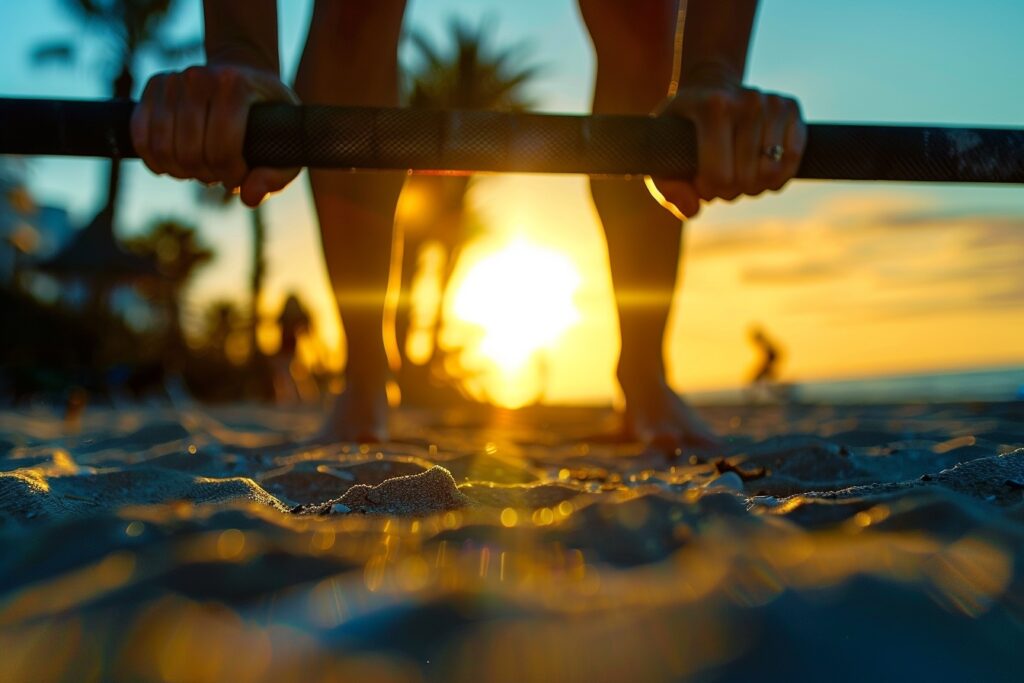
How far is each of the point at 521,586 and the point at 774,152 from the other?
1.18 metres

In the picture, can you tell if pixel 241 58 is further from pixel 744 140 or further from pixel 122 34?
pixel 122 34

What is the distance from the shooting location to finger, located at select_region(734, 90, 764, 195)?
1702 mm

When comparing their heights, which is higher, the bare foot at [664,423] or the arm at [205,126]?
the arm at [205,126]

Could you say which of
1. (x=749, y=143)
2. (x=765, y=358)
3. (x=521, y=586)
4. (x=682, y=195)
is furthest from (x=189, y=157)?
(x=765, y=358)

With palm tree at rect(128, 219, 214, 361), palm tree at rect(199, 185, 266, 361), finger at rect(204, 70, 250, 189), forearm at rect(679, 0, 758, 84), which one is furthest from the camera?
palm tree at rect(128, 219, 214, 361)

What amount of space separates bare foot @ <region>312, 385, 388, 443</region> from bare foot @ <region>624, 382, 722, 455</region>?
867 mm

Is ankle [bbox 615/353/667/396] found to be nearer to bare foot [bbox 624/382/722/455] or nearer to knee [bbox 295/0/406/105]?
bare foot [bbox 624/382/722/455]

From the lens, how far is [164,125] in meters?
1.69

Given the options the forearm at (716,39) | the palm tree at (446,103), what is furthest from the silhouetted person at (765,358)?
the forearm at (716,39)

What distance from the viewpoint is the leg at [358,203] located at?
2.89 meters

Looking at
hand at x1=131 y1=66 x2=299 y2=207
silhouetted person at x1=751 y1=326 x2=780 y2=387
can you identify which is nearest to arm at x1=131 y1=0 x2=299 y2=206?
hand at x1=131 y1=66 x2=299 y2=207

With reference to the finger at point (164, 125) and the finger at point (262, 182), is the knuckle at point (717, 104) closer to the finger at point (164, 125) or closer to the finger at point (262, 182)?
the finger at point (262, 182)

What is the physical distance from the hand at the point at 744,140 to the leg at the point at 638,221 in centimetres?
130

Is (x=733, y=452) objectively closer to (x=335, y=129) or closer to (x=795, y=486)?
(x=795, y=486)
